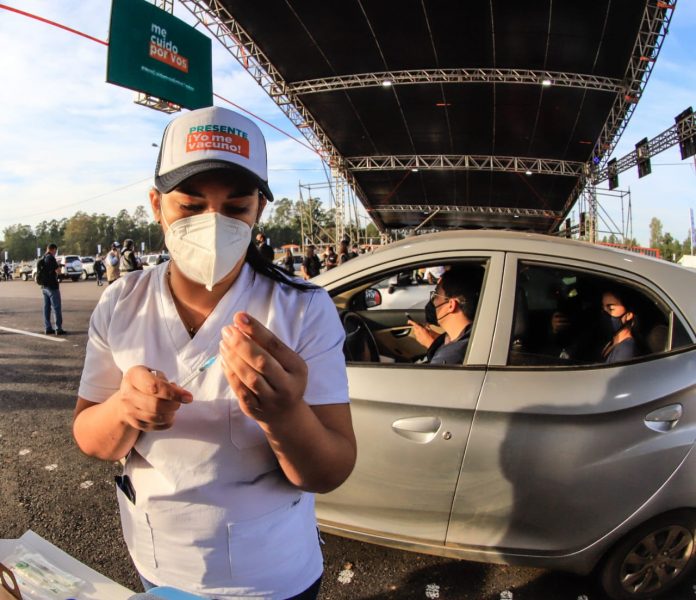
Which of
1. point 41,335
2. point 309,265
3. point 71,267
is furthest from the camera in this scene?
point 71,267

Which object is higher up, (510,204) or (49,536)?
(510,204)

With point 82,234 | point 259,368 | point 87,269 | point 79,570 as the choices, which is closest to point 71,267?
point 87,269

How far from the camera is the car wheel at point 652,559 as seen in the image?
2100 mm

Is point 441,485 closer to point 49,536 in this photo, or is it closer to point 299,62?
point 49,536

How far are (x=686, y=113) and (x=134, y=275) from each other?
64.4 ft

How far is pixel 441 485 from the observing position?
2.12m

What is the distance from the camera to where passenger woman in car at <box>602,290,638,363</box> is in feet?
7.70

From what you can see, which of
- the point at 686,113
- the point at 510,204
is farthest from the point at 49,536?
the point at 510,204

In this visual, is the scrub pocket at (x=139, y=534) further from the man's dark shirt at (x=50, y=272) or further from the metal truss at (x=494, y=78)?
the metal truss at (x=494, y=78)

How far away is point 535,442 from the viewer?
202 centimetres

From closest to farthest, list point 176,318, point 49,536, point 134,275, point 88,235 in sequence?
point 176,318, point 134,275, point 49,536, point 88,235

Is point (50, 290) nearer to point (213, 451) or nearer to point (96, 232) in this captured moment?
point (213, 451)

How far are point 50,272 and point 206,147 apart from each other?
9.40 m

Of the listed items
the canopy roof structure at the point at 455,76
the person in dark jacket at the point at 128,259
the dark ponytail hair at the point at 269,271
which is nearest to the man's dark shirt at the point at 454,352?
the dark ponytail hair at the point at 269,271
